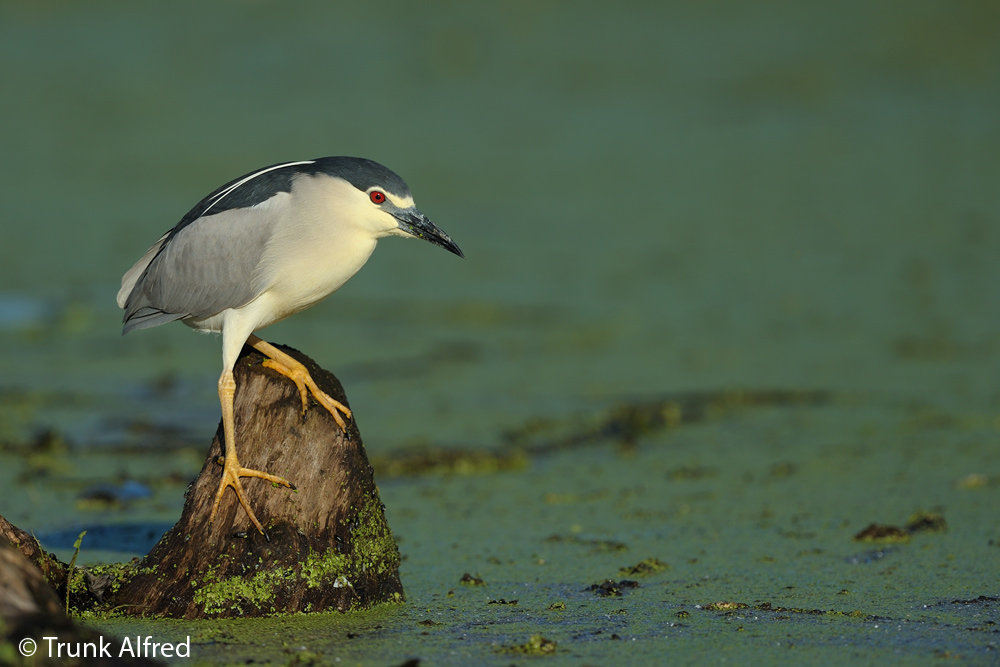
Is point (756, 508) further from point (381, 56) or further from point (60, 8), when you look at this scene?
point (60, 8)

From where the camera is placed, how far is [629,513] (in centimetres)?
504

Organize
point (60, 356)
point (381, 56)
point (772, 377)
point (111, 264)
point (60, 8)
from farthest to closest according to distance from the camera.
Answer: point (60, 8)
point (381, 56)
point (111, 264)
point (60, 356)
point (772, 377)

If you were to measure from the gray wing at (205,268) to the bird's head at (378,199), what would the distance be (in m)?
0.27

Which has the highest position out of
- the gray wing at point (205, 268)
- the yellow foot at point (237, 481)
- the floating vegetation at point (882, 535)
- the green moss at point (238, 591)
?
the gray wing at point (205, 268)

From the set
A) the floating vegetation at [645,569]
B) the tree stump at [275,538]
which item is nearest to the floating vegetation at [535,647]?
the tree stump at [275,538]

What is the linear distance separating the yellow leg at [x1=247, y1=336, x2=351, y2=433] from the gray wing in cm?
21

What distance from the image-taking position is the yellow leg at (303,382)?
3.65 m

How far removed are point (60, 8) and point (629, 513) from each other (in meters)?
11.8

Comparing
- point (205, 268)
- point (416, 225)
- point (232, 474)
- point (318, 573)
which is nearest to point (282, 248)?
point (205, 268)

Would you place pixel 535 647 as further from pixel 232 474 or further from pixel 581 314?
pixel 581 314

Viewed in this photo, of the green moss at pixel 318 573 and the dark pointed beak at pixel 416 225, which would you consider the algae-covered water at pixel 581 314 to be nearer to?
the green moss at pixel 318 573

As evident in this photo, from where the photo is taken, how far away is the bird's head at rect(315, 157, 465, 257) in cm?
369

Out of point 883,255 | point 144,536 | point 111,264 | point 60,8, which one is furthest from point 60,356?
point 60,8

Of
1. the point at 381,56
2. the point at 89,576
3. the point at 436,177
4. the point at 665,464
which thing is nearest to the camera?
the point at 89,576
